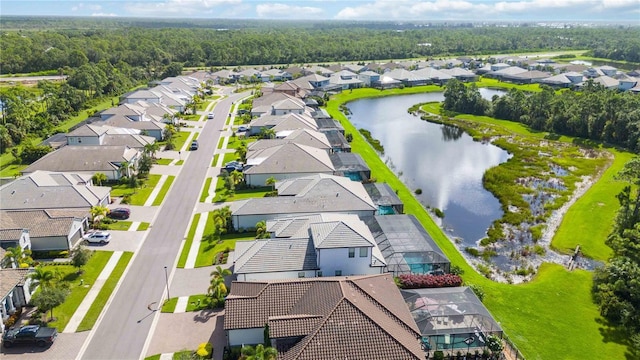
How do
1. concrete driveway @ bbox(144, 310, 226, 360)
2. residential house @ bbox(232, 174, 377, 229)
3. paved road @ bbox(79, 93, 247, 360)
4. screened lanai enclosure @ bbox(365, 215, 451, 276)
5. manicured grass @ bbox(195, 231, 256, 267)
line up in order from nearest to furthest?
1. concrete driveway @ bbox(144, 310, 226, 360)
2. paved road @ bbox(79, 93, 247, 360)
3. screened lanai enclosure @ bbox(365, 215, 451, 276)
4. manicured grass @ bbox(195, 231, 256, 267)
5. residential house @ bbox(232, 174, 377, 229)

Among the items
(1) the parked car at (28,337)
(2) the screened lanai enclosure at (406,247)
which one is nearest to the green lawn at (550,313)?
(2) the screened lanai enclosure at (406,247)

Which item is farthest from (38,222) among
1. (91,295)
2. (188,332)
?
(188,332)

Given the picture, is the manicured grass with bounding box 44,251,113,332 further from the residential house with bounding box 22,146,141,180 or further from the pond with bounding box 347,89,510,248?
the pond with bounding box 347,89,510,248

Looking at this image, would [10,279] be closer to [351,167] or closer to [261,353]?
[261,353]

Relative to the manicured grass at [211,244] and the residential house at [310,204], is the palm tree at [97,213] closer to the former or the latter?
the manicured grass at [211,244]

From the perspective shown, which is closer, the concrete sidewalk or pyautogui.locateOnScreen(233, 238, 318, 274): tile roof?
the concrete sidewalk

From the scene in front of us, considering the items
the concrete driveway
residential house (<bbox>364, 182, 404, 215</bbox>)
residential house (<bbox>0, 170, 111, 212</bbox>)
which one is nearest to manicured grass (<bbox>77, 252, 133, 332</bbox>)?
the concrete driveway

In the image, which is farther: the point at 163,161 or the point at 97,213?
the point at 163,161
